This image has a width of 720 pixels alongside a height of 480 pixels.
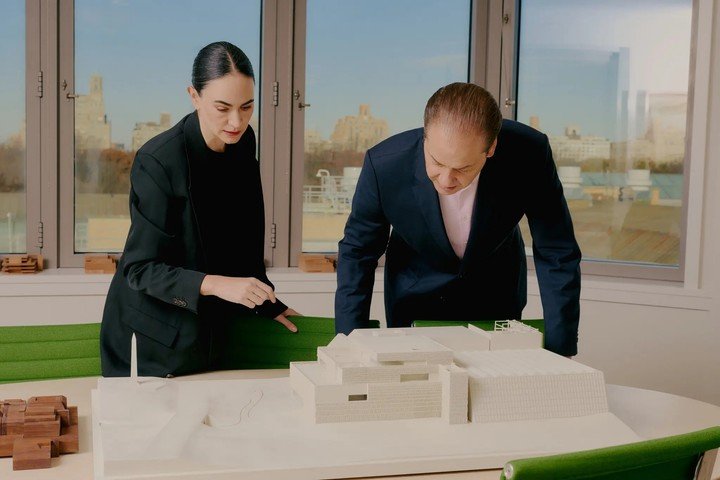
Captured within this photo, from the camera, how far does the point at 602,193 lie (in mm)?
4441

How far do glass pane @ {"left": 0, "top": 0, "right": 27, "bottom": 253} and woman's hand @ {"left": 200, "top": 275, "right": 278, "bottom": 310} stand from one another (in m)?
2.32

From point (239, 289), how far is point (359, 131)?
8.20 feet

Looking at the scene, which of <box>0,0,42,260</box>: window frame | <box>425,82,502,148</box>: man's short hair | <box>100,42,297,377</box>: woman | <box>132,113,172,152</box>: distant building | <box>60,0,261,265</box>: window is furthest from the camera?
<box>132,113,172,152</box>: distant building

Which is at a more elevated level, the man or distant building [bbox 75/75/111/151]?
distant building [bbox 75/75/111/151]

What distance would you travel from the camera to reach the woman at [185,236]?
2.24 metres

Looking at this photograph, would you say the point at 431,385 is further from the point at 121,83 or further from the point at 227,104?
the point at 121,83

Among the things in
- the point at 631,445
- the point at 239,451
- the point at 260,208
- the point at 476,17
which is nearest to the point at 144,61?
the point at 476,17

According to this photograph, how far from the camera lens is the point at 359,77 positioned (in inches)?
176

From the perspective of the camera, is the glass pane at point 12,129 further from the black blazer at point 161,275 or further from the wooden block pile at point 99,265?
the black blazer at point 161,275

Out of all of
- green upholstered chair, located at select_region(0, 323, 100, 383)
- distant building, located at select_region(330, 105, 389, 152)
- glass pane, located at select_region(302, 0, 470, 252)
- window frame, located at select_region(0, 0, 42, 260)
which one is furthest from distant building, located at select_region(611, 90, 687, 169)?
green upholstered chair, located at select_region(0, 323, 100, 383)

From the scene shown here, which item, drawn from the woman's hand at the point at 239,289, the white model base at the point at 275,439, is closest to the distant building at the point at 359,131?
the woman's hand at the point at 239,289

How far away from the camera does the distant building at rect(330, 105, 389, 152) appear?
14.7 feet

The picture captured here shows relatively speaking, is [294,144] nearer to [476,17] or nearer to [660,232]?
[476,17]

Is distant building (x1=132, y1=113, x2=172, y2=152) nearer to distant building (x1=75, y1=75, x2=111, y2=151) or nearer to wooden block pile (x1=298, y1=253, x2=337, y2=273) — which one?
distant building (x1=75, y1=75, x2=111, y2=151)
